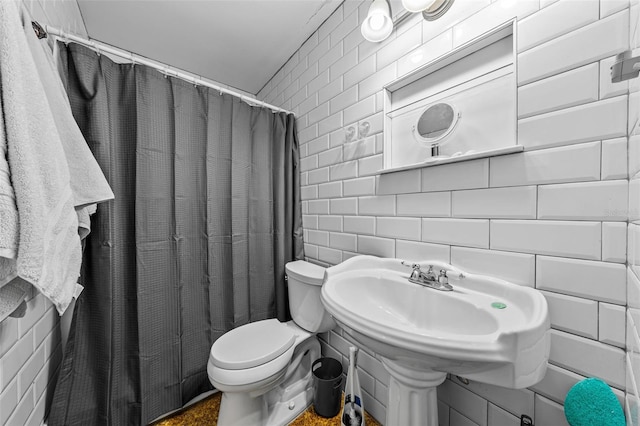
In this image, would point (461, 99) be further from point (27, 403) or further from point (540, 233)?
point (27, 403)

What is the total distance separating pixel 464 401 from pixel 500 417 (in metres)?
0.11

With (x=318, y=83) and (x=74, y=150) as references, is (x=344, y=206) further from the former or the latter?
(x=74, y=150)

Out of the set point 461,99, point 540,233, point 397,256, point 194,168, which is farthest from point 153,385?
point 461,99

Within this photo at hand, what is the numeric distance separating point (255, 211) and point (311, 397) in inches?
44.6

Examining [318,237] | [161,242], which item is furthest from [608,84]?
[161,242]

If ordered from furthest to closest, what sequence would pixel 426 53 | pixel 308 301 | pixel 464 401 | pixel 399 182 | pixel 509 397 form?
pixel 308 301, pixel 399 182, pixel 426 53, pixel 464 401, pixel 509 397

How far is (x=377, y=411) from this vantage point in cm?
110

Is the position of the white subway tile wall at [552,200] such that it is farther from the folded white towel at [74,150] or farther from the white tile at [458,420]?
the folded white towel at [74,150]

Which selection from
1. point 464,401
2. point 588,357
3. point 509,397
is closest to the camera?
point 588,357

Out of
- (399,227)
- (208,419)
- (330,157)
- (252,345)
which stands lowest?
(208,419)

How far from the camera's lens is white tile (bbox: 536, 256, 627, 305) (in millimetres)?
537

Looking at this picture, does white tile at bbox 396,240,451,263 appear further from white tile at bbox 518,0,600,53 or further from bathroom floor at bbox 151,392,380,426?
bathroom floor at bbox 151,392,380,426

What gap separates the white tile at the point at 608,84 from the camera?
53 centimetres

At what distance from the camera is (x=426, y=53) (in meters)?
0.90
